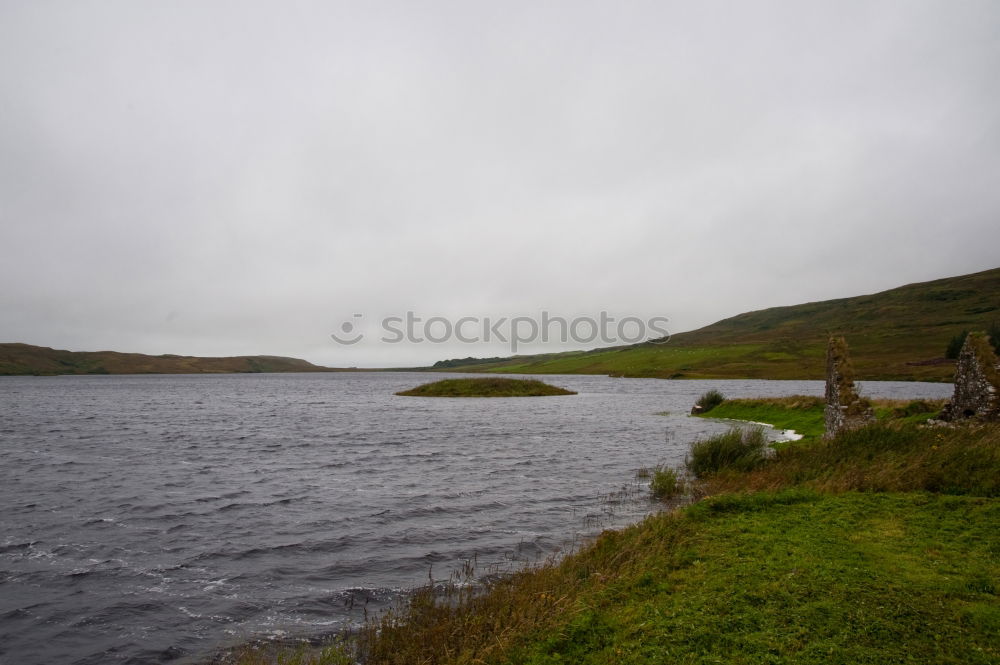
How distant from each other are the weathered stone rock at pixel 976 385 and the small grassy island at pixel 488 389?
76.1 metres

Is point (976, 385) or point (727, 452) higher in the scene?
point (976, 385)

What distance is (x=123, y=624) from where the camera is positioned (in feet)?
35.5

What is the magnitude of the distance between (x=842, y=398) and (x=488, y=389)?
7439 cm

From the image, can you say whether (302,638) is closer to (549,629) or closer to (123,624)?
(123,624)

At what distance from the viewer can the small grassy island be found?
93.8 meters

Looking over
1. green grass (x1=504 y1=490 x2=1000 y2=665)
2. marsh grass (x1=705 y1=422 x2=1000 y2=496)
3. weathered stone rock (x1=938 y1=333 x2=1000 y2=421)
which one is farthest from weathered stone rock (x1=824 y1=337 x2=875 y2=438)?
green grass (x1=504 y1=490 x2=1000 y2=665)

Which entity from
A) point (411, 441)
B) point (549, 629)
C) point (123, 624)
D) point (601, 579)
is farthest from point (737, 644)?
point (411, 441)

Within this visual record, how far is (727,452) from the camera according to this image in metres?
23.1

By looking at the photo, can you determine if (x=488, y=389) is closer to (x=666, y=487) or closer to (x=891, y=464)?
(x=666, y=487)

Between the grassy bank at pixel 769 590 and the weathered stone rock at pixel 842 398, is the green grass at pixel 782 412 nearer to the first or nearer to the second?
the weathered stone rock at pixel 842 398

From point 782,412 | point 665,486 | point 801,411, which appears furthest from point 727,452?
point 782,412

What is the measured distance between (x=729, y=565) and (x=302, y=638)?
7.83 m

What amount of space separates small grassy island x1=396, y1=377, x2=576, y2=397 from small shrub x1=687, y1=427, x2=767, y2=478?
6970 cm

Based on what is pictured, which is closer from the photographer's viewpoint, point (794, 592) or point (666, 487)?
point (794, 592)
